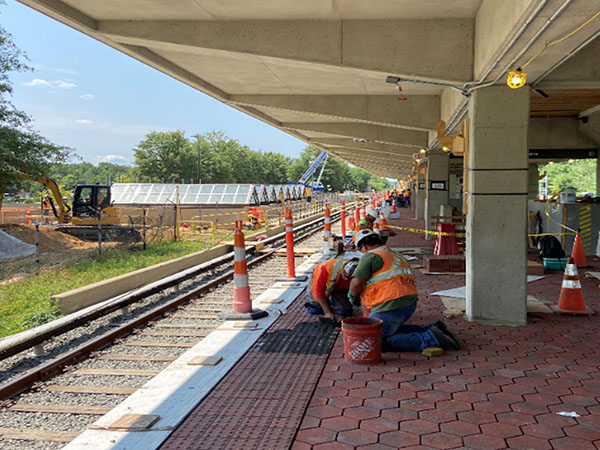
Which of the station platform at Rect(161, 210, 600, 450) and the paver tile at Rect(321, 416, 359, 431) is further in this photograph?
the paver tile at Rect(321, 416, 359, 431)

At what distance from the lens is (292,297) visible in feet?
30.2

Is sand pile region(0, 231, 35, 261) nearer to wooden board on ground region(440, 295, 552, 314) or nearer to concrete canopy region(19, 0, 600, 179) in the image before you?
concrete canopy region(19, 0, 600, 179)

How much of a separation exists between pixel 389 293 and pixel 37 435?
3495mm

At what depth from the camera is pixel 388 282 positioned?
5.91 m

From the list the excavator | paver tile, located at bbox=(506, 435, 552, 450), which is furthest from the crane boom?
paver tile, located at bbox=(506, 435, 552, 450)

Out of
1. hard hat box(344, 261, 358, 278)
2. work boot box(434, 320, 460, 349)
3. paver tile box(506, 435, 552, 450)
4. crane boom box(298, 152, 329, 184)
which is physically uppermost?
crane boom box(298, 152, 329, 184)

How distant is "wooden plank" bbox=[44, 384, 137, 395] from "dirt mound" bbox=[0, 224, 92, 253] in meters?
16.4

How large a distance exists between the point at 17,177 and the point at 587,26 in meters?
20.9

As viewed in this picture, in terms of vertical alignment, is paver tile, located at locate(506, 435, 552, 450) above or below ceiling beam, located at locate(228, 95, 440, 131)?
below

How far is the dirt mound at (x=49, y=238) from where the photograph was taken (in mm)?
21297

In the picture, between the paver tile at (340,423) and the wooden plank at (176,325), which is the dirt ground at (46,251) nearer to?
the wooden plank at (176,325)

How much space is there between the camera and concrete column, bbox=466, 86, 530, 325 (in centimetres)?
703

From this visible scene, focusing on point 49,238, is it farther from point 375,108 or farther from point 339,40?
point 339,40

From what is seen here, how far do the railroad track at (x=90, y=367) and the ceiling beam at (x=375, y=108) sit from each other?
5.07m
